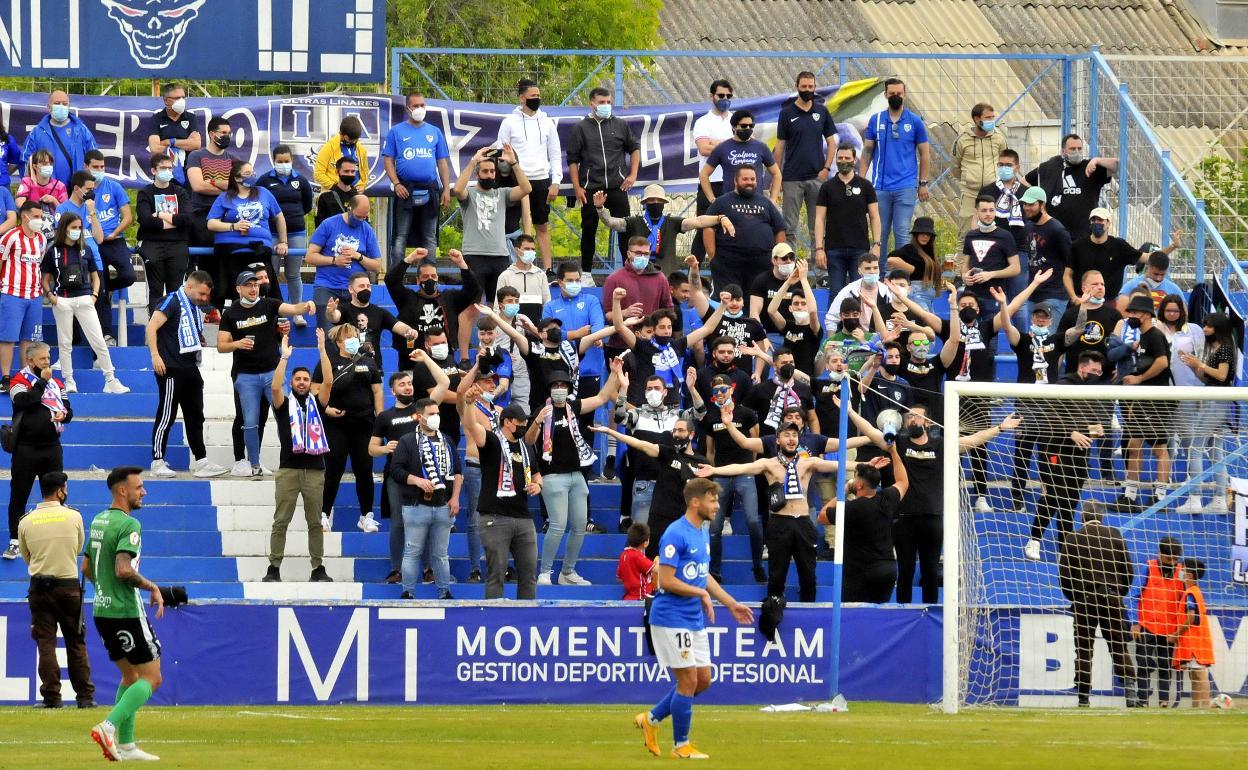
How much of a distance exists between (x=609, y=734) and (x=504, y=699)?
125 inches

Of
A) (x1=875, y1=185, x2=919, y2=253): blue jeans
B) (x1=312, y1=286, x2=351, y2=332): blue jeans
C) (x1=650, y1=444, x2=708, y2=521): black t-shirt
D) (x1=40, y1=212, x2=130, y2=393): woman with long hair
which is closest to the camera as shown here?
(x1=650, y1=444, x2=708, y2=521): black t-shirt

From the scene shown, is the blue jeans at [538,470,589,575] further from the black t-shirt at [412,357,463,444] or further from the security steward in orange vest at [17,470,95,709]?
the security steward in orange vest at [17,470,95,709]

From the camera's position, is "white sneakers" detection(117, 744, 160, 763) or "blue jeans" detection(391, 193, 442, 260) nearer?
"white sneakers" detection(117, 744, 160, 763)

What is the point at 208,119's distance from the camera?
916 inches

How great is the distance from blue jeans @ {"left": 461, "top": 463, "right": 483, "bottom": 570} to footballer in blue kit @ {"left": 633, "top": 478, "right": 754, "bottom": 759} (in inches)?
239

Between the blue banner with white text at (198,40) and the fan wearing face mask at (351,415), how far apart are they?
16.8 ft

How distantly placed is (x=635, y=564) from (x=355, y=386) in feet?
12.1

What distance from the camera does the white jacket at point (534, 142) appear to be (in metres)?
22.3

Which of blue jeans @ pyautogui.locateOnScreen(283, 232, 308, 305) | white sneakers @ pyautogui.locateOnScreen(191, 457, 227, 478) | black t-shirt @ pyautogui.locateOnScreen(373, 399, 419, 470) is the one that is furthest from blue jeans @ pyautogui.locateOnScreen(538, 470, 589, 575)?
blue jeans @ pyautogui.locateOnScreen(283, 232, 308, 305)

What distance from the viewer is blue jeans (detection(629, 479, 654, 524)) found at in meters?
19.1

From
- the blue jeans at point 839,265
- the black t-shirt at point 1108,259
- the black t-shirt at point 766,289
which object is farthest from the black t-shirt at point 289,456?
the black t-shirt at point 1108,259

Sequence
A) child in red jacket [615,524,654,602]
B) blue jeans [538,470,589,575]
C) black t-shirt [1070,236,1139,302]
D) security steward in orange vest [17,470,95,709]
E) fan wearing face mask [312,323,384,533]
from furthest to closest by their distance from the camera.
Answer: black t-shirt [1070,236,1139,302]
fan wearing face mask [312,323,384,533]
blue jeans [538,470,589,575]
child in red jacket [615,524,654,602]
security steward in orange vest [17,470,95,709]

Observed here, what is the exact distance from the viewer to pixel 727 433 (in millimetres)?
19031

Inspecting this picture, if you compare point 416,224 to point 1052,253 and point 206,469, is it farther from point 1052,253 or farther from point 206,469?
point 1052,253
